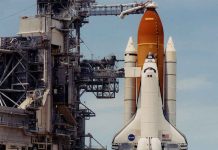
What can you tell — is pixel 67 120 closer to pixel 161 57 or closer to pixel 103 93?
pixel 103 93

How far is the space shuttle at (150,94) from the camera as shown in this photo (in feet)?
351

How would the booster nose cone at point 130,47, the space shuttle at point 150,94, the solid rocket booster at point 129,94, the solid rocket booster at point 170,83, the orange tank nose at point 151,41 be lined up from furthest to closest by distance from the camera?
the booster nose cone at point 130,47
the solid rocket booster at point 129,94
the solid rocket booster at point 170,83
the orange tank nose at point 151,41
the space shuttle at point 150,94

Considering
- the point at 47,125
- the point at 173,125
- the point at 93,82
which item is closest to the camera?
the point at 173,125

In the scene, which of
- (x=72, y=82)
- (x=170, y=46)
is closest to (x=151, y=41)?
(x=170, y=46)

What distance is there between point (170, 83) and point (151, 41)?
5.42 m

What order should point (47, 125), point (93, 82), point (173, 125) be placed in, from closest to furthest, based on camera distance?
point (173, 125)
point (47, 125)
point (93, 82)

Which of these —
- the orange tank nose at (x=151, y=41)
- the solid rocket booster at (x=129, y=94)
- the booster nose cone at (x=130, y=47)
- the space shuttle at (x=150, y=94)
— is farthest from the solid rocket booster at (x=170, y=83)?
the booster nose cone at (x=130, y=47)

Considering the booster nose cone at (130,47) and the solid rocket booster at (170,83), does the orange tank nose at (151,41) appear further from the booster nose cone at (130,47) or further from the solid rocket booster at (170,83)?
the booster nose cone at (130,47)

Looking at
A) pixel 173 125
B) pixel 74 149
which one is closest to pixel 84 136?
pixel 74 149

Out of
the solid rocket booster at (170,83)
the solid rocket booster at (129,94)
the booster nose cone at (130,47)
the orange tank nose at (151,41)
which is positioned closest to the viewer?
the orange tank nose at (151,41)

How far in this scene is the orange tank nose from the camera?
11094 centimetres

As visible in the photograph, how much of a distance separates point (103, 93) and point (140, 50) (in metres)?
21.9

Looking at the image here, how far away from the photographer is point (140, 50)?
111312 millimetres

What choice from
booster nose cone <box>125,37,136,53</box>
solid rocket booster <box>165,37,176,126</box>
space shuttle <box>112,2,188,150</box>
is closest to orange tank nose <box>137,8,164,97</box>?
space shuttle <box>112,2,188,150</box>
